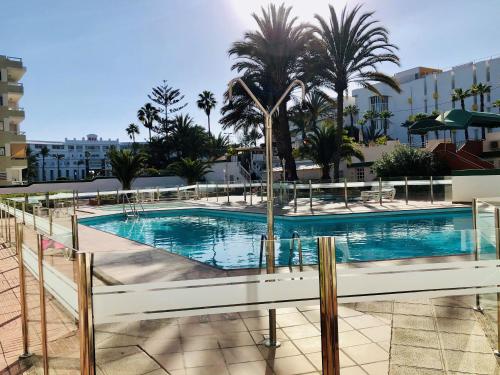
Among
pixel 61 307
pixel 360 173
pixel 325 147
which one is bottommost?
pixel 61 307

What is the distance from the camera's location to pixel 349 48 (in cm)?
2536

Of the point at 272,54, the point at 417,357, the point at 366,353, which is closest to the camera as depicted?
the point at 417,357

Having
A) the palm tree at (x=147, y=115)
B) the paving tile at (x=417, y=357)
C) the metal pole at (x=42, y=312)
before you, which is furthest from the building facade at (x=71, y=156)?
the paving tile at (x=417, y=357)

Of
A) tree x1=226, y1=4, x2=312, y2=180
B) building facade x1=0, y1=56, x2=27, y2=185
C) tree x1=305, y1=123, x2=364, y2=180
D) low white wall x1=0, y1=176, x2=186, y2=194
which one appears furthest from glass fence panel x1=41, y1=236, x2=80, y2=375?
building facade x1=0, y1=56, x2=27, y2=185

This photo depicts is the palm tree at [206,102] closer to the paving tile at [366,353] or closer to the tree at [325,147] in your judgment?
the tree at [325,147]

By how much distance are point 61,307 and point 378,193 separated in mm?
17742

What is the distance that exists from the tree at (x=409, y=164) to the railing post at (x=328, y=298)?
23.3m

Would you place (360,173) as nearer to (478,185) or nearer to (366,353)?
(478,185)

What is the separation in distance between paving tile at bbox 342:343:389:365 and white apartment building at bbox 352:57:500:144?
50.3m

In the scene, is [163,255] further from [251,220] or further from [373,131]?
[373,131]

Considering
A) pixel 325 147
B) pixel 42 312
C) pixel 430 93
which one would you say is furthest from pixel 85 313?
pixel 430 93

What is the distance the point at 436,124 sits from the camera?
26547 millimetres

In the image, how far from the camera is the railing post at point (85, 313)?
2.71m

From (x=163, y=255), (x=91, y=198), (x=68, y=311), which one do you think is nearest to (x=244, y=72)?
(x=91, y=198)
